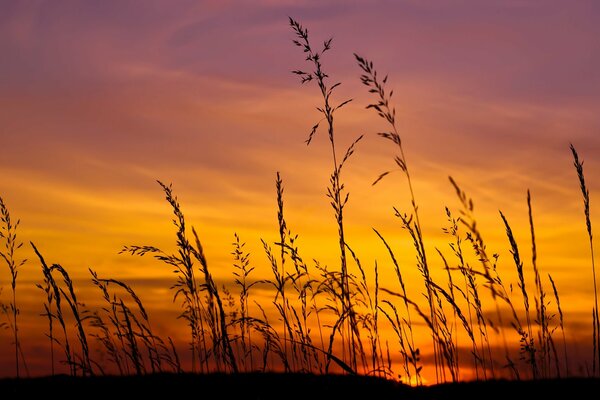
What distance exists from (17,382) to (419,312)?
2.71 meters

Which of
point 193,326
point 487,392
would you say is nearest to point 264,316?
point 193,326

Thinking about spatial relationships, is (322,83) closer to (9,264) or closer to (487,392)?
(487,392)

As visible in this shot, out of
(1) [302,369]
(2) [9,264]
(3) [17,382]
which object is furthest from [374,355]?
(2) [9,264]

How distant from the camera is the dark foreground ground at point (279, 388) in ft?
13.0

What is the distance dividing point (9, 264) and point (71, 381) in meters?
2.00

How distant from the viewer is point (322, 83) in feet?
18.3

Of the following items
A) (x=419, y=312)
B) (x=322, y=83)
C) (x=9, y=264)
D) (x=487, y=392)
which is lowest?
(x=487, y=392)

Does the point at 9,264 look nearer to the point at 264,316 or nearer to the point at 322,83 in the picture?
the point at 264,316

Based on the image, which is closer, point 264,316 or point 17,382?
point 17,382

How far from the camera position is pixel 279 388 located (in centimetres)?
423

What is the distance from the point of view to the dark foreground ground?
13.0 feet

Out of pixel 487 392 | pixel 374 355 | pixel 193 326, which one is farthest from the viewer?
pixel 193 326

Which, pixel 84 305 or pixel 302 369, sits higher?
pixel 84 305

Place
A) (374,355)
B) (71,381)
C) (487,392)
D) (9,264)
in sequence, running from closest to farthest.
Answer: (487,392) → (71,381) → (374,355) → (9,264)
